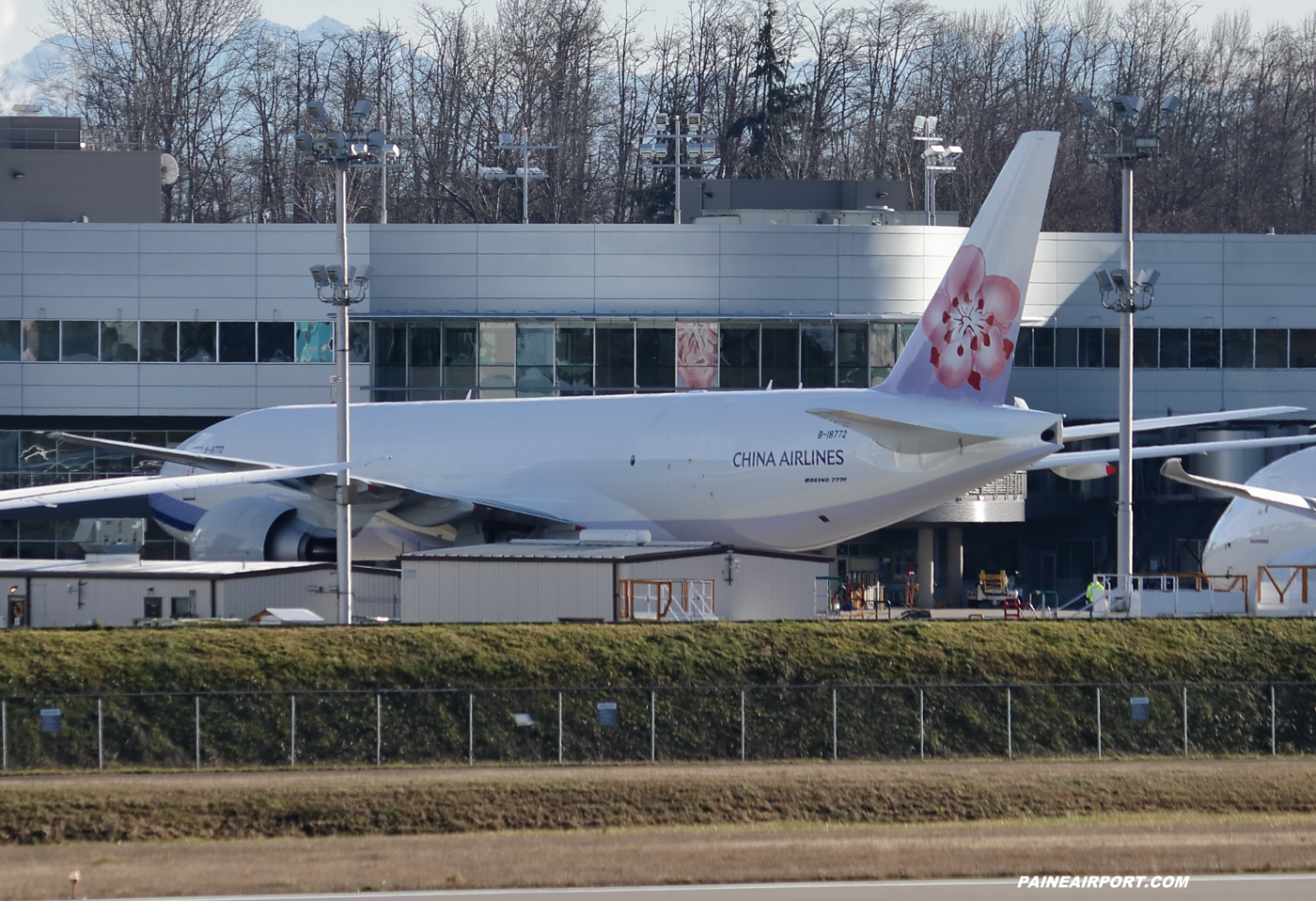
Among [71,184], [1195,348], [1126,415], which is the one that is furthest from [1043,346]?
[71,184]

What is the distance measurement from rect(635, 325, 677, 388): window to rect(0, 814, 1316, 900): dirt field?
33.0m

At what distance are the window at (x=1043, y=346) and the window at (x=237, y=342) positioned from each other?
23.7 metres

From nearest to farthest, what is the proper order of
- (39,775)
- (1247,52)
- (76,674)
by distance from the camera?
(39,775), (76,674), (1247,52)

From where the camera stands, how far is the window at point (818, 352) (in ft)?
170

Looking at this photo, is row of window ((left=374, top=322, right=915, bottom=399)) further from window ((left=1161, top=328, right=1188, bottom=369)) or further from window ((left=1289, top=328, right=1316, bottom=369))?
window ((left=1289, top=328, right=1316, bottom=369))

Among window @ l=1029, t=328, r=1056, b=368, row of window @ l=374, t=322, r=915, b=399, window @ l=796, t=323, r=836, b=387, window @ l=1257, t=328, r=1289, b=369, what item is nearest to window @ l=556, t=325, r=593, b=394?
row of window @ l=374, t=322, r=915, b=399

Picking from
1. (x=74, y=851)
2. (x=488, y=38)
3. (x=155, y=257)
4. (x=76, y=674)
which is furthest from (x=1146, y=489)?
(x=488, y=38)

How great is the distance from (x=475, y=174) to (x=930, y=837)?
7138 centimetres

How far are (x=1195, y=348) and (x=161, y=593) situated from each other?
3503cm

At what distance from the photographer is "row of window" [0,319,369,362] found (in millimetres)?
51781

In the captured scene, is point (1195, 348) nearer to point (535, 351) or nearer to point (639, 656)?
point (535, 351)

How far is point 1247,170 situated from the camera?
87.9 m

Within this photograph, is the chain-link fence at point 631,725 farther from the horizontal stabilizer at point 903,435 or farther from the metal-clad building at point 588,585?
the horizontal stabilizer at point 903,435

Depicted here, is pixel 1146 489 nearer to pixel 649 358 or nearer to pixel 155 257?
pixel 649 358
